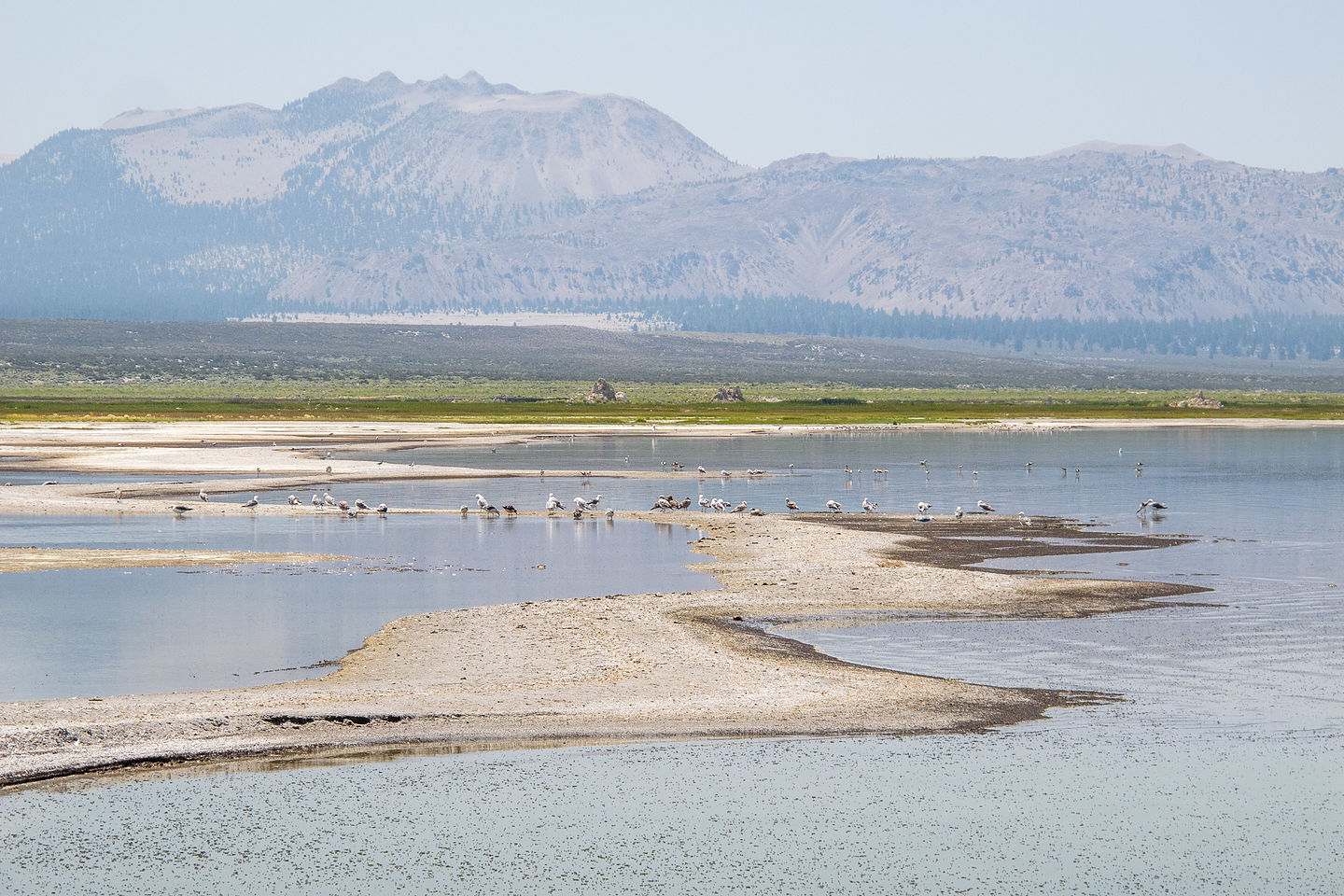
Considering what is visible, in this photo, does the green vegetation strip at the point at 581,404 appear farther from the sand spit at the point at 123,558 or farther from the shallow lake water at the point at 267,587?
the sand spit at the point at 123,558

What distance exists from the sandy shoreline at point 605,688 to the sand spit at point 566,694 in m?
0.04

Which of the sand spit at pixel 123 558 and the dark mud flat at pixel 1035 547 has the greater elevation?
the sand spit at pixel 123 558

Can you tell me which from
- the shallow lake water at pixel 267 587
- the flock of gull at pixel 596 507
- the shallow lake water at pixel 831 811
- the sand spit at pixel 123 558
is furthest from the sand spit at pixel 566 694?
the flock of gull at pixel 596 507

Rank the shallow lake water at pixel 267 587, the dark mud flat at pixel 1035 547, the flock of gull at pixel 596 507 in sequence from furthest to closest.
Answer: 1. the flock of gull at pixel 596 507
2. the dark mud flat at pixel 1035 547
3. the shallow lake water at pixel 267 587

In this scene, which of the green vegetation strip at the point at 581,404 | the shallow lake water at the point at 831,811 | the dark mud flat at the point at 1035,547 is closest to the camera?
the shallow lake water at the point at 831,811

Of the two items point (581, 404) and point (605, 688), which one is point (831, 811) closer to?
point (605, 688)

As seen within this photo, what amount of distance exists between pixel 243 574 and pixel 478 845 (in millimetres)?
20167

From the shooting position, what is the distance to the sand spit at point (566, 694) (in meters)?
19.4

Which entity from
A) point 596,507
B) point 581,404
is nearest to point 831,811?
point 596,507

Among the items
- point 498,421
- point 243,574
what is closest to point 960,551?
point 243,574

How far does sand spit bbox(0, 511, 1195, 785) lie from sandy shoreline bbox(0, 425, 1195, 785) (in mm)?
37

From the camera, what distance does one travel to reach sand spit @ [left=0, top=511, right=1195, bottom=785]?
19.4m

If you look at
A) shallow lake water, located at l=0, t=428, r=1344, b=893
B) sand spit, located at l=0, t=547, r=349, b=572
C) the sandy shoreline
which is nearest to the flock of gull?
sand spit, located at l=0, t=547, r=349, b=572

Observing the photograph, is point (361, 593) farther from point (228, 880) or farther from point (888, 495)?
point (888, 495)
